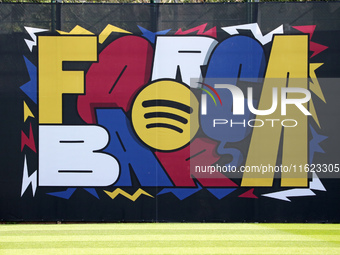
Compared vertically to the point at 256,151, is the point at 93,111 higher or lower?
higher

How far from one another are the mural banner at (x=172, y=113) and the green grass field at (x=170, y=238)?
0.25 meters

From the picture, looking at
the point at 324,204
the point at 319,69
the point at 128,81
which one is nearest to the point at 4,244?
the point at 128,81

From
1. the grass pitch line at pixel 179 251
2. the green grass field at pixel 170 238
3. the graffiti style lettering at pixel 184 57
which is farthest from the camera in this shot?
the graffiti style lettering at pixel 184 57

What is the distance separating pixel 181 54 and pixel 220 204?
203 centimetres

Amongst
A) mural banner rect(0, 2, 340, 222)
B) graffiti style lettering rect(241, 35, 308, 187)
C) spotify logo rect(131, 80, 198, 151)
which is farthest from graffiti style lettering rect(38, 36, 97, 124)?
graffiti style lettering rect(241, 35, 308, 187)

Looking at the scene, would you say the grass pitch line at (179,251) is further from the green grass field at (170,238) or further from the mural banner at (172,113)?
the mural banner at (172,113)

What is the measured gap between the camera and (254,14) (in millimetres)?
6703

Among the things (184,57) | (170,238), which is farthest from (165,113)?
(170,238)

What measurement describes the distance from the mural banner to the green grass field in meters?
0.25

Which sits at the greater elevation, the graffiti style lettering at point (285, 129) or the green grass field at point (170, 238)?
the graffiti style lettering at point (285, 129)

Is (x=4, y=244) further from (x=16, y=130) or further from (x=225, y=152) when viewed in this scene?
(x=225, y=152)

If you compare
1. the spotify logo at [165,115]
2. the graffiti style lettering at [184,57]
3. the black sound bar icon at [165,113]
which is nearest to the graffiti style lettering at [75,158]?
the spotify logo at [165,115]

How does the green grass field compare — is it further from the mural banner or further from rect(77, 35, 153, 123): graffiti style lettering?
rect(77, 35, 153, 123): graffiti style lettering

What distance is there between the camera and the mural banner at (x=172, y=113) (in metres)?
6.70
